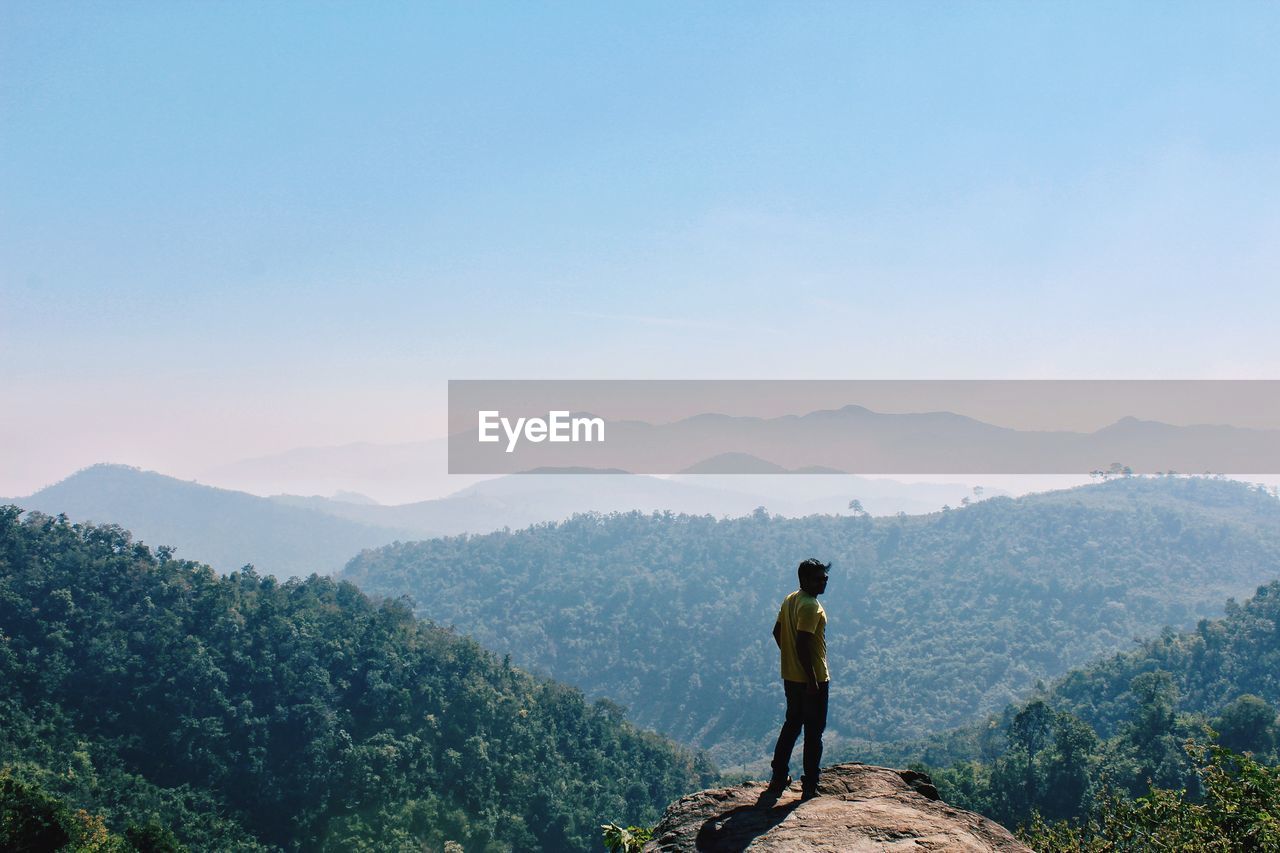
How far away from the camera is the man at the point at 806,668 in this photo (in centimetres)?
828

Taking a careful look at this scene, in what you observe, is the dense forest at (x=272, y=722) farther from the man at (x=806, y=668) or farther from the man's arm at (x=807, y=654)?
the man's arm at (x=807, y=654)

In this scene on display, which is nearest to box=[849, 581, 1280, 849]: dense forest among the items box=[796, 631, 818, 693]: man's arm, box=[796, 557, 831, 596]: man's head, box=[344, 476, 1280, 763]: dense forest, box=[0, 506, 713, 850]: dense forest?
box=[796, 631, 818, 693]: man's arm

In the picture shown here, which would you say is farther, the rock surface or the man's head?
the man's head

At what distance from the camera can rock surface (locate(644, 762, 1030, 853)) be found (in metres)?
7.71

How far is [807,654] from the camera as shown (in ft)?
27.2

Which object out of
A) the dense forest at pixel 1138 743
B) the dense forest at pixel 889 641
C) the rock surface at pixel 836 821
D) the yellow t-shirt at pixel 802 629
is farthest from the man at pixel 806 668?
the dense forest at pixel 889 641

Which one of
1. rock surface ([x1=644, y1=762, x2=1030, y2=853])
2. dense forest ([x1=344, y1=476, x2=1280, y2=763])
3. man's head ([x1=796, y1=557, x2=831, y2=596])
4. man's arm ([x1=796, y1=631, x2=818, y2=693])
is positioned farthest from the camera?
dense forest ([x1=344, y1=476, x2=1280, y2=763])

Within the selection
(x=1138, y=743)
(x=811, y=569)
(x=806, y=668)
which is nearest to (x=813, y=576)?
(x=811, y=569)

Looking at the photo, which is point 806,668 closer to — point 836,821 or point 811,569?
point 811,569

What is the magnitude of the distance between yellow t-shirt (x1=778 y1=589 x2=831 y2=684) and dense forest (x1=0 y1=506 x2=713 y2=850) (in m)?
48.3

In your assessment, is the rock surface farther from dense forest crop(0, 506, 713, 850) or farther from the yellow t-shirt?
dense forest crop(0, 506, 713, 850)

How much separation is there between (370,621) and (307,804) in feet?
74.8

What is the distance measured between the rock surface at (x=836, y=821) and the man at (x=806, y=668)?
Result: 41 centimetres

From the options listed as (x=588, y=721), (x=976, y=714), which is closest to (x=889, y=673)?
(x=976, y=714)
